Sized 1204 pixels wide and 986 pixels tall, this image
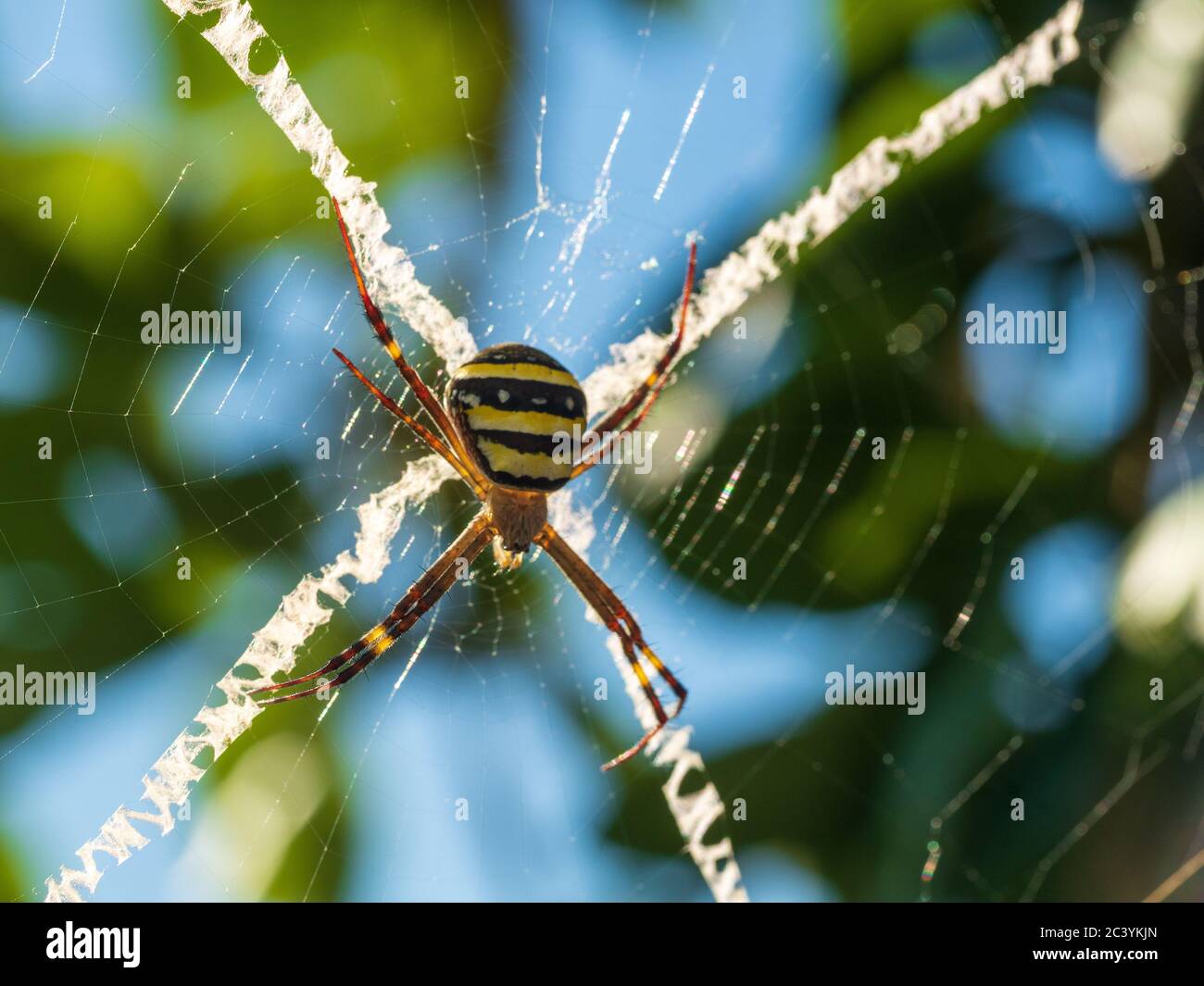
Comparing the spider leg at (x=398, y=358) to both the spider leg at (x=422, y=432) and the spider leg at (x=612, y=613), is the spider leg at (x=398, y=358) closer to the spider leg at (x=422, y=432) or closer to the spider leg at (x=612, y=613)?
the spider leg at (x=422, y=432)

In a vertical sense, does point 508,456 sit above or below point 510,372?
below

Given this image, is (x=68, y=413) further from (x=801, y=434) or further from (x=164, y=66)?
(x=801, y=434)

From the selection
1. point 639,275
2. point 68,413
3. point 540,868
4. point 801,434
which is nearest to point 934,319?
point 801,434

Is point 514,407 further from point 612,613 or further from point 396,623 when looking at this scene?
point 612,613

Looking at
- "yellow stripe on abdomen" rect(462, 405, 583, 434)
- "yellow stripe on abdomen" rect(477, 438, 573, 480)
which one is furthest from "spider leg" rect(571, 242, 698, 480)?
"yellow stripe on abdomen" rect(462, 405, 583, 434)

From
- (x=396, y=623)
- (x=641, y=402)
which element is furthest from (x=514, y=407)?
(x=396, y=623)

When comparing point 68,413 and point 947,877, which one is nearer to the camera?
point 68,413

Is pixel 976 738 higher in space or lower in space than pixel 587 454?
lower

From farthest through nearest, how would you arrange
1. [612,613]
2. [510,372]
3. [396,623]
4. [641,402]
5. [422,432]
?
[612,613], [396,623], [641,402], [422,432], [510,372]
